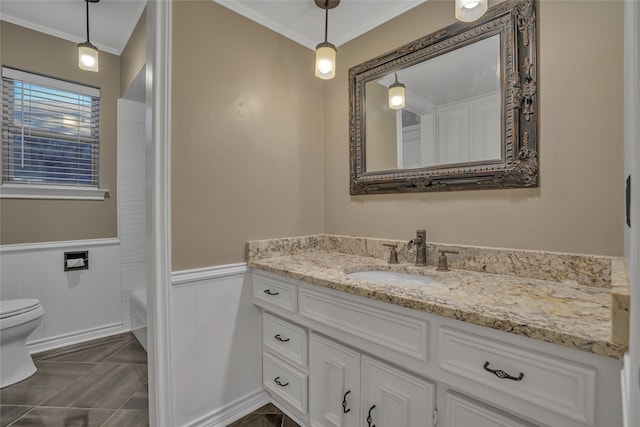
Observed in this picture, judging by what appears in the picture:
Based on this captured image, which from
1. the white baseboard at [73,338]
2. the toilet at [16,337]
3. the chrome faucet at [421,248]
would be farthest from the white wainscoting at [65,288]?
the chrome faucet at [421,248]

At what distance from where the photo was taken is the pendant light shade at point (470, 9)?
1.18 m

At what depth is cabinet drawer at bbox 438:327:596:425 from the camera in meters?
0.71

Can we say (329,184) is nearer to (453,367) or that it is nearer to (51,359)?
(453,367)

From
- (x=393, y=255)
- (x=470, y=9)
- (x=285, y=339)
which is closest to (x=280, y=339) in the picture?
(x=285, y=339)

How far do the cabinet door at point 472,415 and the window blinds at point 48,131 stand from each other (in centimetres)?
318

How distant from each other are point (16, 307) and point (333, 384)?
89.5 inches

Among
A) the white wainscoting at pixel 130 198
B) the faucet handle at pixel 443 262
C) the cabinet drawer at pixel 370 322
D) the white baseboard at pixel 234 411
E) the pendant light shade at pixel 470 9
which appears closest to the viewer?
the cabinet drawer at pixel 370 322

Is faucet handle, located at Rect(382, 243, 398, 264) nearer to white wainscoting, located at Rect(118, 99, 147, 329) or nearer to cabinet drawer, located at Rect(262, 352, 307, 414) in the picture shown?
cabinet drawer, located at Rect(262, 352, 307, 414)

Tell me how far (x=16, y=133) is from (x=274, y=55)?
2.24 meters

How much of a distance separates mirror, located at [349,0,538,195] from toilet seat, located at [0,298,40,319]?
2.42m

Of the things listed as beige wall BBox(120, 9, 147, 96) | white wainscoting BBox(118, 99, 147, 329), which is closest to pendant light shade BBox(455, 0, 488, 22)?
beige wall BBox(120, 9, 147, 96)

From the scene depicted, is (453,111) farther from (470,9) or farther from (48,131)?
(48,131)

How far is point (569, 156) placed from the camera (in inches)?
46.9

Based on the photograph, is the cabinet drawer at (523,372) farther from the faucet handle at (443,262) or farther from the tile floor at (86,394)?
the tile floor at (86,394)
